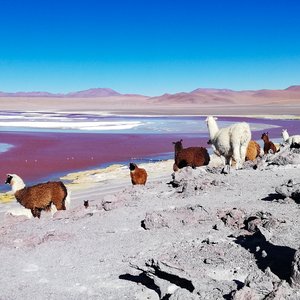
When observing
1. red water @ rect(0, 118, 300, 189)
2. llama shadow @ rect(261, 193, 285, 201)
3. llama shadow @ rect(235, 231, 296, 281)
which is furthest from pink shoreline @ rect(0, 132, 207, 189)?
llama shadow @ rect(235, 231, 296, 281)

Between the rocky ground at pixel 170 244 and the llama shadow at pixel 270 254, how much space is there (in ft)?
0.04

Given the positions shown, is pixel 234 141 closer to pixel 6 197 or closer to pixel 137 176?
pixel 137 176

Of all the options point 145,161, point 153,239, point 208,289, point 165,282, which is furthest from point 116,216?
point 145,161

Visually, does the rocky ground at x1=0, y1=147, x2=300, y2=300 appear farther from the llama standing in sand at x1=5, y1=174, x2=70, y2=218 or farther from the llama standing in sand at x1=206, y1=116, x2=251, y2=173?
the llama standing in sand at x1=206, y1=116, x2=251, y2=173

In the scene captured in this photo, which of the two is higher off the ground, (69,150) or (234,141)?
(234,141)

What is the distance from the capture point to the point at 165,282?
5.00 meters

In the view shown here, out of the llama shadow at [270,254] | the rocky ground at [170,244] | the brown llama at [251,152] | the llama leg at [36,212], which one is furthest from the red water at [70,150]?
the llama shadow at [270,254]

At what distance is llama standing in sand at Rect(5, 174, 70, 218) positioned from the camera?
8.98m

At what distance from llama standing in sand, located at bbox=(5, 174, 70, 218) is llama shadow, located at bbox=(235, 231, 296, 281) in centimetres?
425

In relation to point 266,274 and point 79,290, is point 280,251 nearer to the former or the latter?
point 266,274

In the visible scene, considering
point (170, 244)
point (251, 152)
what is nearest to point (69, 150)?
point (251, 152)

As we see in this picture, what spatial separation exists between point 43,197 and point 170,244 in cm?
359

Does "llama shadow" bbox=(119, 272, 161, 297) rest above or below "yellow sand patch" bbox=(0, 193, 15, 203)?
above

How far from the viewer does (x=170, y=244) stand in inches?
248
